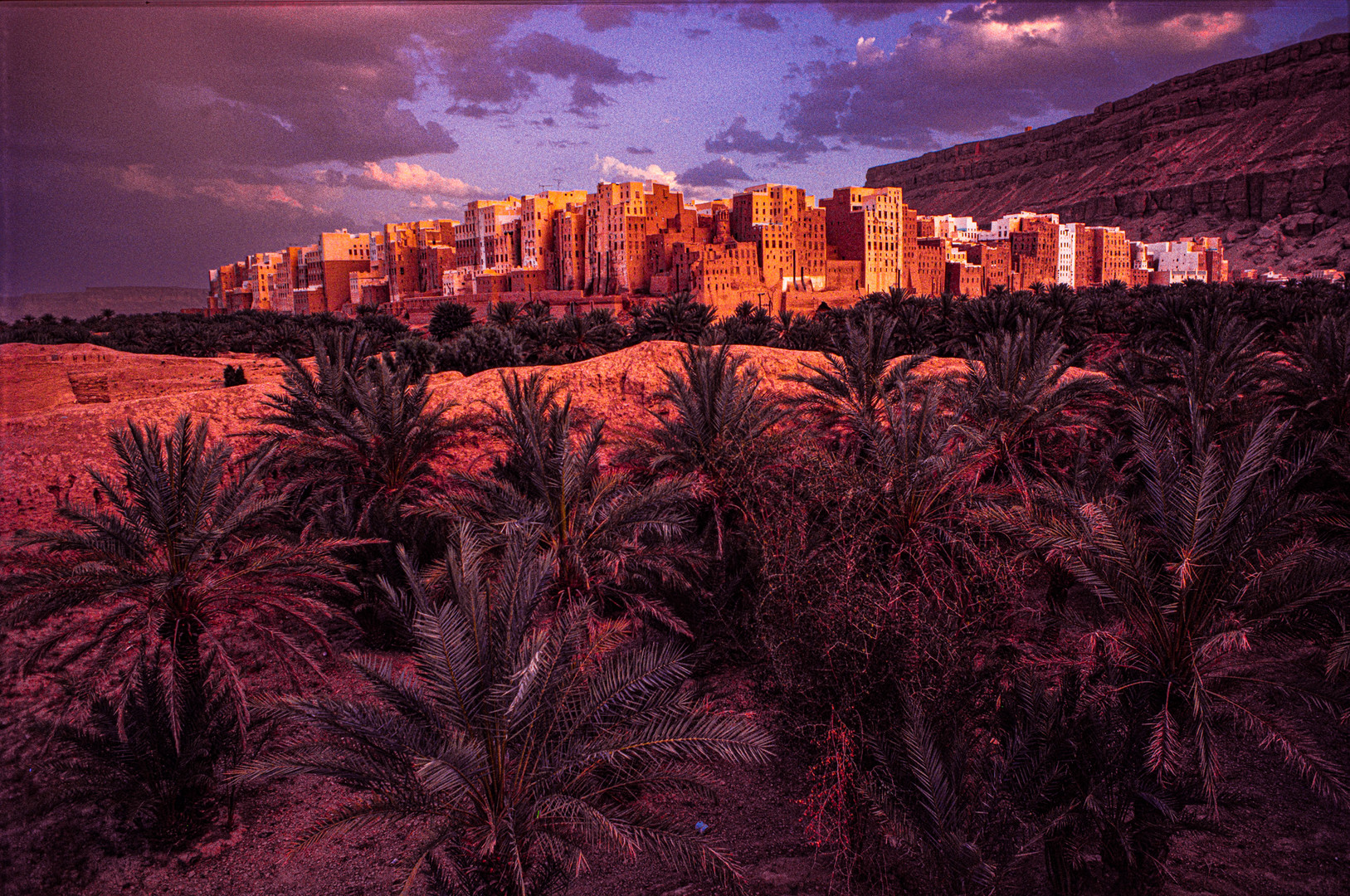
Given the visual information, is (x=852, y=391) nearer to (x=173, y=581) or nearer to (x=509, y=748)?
(x=509, y=748)

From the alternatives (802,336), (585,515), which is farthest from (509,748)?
(802,336)

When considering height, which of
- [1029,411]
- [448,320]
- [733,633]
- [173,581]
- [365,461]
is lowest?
[733,633]

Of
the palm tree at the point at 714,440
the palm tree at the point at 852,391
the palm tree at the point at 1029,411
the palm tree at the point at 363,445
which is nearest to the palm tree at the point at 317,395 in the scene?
the palm tree at the point at 363,445

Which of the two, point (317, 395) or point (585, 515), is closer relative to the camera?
point (585, 515)

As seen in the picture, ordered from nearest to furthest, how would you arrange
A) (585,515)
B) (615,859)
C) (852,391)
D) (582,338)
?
(615,859), (585,515), (852,391), (582,338)

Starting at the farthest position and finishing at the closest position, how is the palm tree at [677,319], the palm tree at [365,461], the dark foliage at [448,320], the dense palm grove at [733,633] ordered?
1. the dark foliage at [448,320]
2. the palm tree at [677,319]
3. the palm tree at [365,461]
4. the dense palm grove at [733,633]

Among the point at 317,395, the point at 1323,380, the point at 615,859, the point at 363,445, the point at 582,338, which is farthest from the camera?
the point at 582,338

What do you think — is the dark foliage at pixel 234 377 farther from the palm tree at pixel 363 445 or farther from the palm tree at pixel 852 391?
the palm tree at pixel 852 391
